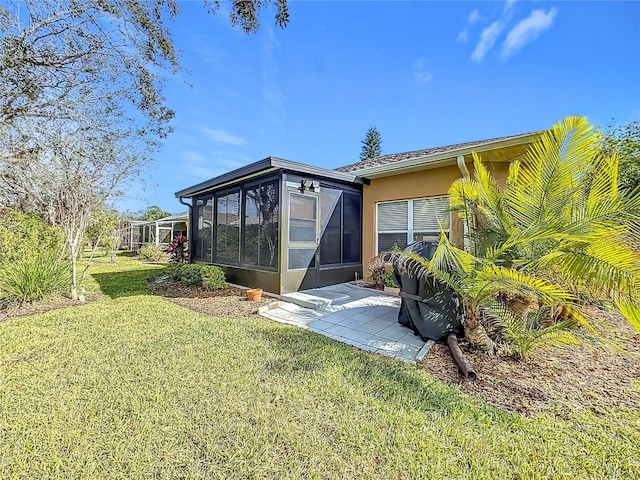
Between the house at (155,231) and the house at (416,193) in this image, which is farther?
the house at (155,231)

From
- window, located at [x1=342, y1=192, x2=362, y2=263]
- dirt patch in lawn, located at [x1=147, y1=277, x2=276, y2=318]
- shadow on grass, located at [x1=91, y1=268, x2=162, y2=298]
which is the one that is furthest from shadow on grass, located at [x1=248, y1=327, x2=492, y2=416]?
shadow on grass, located at [x1=91, y1=268, x2=162, y2=298]

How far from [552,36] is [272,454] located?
10140 millimetres

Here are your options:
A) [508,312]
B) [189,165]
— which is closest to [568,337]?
[508,312]

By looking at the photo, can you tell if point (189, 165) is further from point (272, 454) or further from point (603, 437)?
point (603, 437)

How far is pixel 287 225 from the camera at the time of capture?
7273mm

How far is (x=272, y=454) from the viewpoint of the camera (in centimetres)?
222

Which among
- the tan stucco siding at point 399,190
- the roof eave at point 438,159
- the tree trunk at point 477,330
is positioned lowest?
the tree trunk at point 477,330

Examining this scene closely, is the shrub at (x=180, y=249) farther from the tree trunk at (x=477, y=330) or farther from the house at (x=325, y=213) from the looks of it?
the tree trunk at (x=477, y=330)

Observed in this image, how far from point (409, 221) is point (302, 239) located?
3.07m

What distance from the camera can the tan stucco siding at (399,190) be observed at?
7340 millimetres

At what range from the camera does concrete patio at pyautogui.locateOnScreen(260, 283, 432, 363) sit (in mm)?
4465

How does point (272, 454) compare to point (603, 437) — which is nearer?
point (272, 454)

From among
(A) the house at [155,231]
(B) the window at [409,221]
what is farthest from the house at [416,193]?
(A) the house at [155,231]

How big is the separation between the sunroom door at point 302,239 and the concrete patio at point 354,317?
0.36 metres
